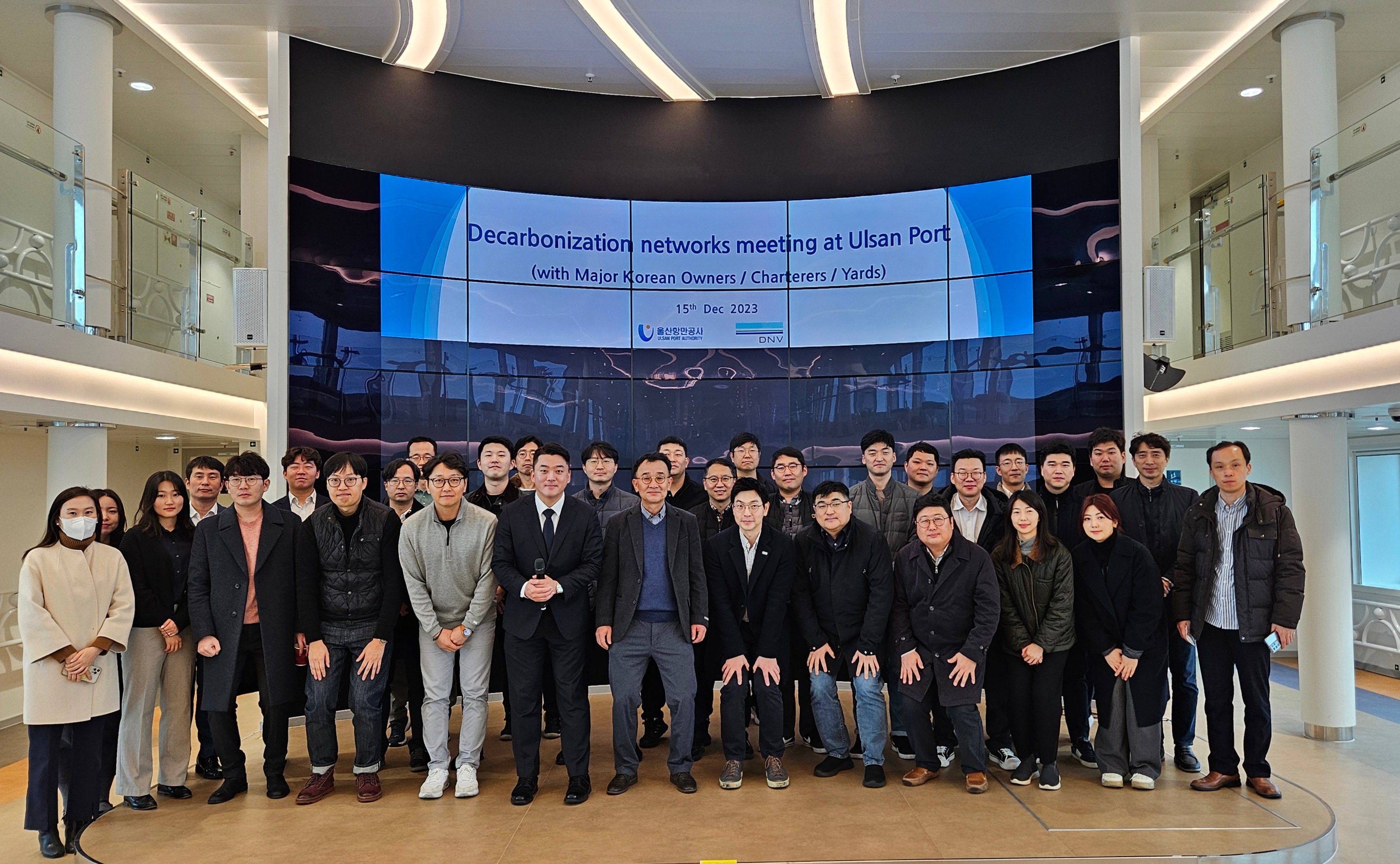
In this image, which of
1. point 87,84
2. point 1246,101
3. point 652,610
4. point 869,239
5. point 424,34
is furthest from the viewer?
point 1246,101

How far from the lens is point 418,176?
843 cm

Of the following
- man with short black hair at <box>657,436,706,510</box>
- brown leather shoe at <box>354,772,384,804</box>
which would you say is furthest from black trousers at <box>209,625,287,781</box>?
man with short black hair at <box>657,436,706,510</box>

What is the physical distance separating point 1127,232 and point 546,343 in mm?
5195

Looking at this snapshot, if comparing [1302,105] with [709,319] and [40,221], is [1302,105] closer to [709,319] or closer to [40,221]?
[709,319]

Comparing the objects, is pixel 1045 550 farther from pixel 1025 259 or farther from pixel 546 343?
pixel 546 343

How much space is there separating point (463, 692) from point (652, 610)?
108cm

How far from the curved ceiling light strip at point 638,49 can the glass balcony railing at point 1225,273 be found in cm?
463

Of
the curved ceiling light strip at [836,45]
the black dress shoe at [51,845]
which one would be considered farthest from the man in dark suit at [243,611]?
the curved ceiling light strip at [836,45]

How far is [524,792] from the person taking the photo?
4781mm

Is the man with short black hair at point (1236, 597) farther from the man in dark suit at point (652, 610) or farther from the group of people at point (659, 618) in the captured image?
the man in dark suit at point (652, 610)

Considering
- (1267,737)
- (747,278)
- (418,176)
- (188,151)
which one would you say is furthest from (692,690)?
→ (188,151)

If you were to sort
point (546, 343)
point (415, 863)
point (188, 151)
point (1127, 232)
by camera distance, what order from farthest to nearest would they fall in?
point (188, 151) < point (546, 343) < point (1127, 232) < point (415, 863)

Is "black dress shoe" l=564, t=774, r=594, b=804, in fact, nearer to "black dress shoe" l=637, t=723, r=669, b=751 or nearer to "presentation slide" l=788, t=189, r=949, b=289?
"black dress shoe" l=637, t=723, r=669, b=751

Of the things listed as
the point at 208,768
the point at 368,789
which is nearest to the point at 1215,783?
the point at 368,789
